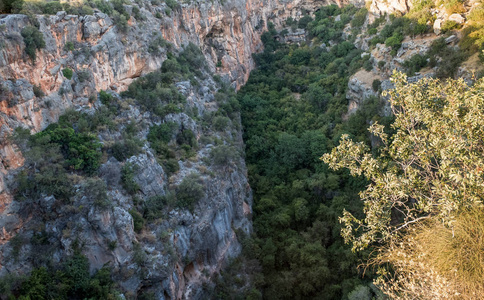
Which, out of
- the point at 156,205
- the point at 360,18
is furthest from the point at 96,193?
the point at 360,18

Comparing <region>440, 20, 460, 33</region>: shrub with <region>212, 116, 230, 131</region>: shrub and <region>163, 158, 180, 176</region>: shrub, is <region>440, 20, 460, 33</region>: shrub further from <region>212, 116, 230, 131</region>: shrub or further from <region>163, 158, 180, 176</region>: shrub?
<region>163, 158, 180, 176</region>: shrub

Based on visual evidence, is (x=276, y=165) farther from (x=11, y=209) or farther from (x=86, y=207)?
(x=11, y=209)

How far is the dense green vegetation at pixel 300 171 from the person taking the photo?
24.5 m

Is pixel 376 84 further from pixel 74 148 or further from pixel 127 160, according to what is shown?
pixel 74 148

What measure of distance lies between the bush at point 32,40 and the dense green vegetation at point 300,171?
18.6 metres

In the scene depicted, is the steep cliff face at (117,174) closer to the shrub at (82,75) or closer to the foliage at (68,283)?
the shrub at (82,75)

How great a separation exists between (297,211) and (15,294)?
68.4 ft

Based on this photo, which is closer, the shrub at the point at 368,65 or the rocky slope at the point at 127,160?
the rocky slope at the point at 127,160

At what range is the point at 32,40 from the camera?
20344 mm

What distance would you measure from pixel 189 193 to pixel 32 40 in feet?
43.2

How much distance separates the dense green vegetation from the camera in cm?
2450

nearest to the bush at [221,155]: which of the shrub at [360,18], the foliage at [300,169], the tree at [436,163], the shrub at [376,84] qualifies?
the foliage at [300,169]

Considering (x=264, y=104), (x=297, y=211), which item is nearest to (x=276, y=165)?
(x=297, y=211)

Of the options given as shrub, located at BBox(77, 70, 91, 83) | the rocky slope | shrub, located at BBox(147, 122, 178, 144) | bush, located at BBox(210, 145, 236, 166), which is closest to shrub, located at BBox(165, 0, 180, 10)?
the rocky slope
